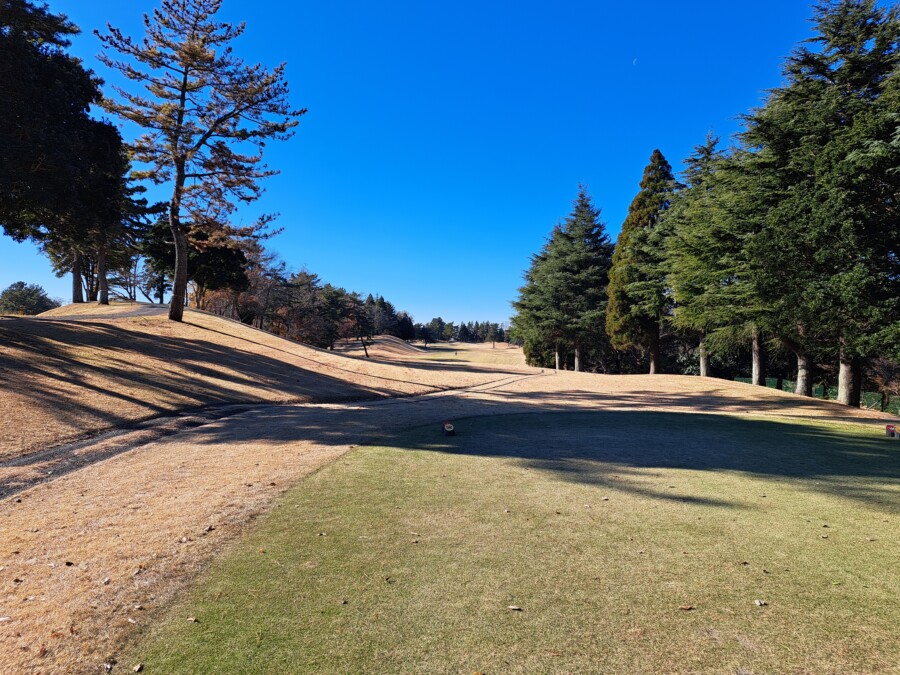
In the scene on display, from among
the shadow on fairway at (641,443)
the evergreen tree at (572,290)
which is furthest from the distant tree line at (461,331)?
the shadow on fairway at (641,443)

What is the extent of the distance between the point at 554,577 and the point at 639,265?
91.3ft

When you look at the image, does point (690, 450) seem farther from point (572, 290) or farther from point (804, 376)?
point (572, 290)

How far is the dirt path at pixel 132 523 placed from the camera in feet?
8.93

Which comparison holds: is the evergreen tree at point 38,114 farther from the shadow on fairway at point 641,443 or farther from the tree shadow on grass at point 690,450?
the tree shadow on grass at point 690,450

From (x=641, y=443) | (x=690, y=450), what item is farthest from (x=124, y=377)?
(x=690, y=450)

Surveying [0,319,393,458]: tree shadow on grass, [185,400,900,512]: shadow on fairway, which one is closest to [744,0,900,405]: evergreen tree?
[185,400,900,512]: shadow on fairway

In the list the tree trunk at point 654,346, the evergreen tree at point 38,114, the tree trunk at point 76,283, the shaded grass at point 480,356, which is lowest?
the shaded grass at point 480,356

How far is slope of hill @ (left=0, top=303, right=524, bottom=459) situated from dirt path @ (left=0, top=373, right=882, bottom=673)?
81.7 inches

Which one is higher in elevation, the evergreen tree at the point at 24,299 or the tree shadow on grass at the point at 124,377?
the evergreen tree at the point at 24,299

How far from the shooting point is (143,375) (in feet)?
42.1

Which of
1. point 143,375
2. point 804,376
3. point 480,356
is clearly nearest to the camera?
point 143,375

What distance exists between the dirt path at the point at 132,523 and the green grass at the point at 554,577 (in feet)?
1.11

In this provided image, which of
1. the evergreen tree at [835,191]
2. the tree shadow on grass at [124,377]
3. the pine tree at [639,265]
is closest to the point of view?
the tree shadow on grass at [124,377]

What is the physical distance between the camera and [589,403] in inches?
625
